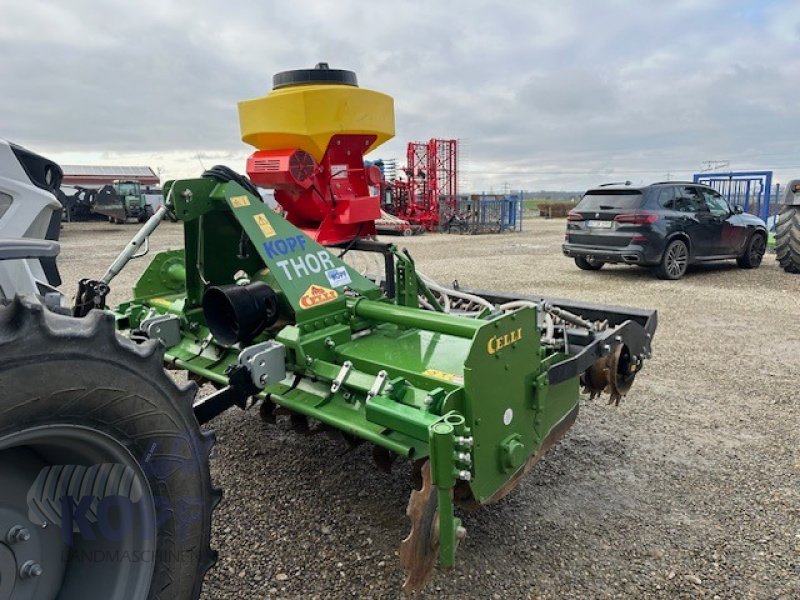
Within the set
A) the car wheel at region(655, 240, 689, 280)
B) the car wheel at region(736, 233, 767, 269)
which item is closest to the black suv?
the car wheel at region(655, 240, 689, 280)

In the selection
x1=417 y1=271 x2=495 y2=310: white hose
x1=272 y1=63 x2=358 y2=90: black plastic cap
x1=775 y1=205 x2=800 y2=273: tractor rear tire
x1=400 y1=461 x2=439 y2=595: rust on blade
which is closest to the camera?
x1=400 y1=461 x2=439 y2=595: rust on blade

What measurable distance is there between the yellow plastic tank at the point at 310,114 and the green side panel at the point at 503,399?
1.89 m

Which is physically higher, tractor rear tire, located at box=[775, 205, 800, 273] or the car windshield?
the car windshield

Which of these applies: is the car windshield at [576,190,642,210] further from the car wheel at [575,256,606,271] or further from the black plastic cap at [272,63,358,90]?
the black plastic cap at [272,63,358,90]

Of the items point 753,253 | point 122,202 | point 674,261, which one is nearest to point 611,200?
point 674,261

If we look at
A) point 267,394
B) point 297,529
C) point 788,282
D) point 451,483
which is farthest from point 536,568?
point 788,282

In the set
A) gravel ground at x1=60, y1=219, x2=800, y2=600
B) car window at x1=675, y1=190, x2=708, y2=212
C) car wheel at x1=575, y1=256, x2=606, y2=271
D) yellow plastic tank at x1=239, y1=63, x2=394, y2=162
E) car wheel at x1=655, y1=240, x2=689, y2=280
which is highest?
yellow plastic tank at x1=239, y1=63, x2=394, y2=162

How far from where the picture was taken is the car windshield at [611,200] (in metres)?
9.54

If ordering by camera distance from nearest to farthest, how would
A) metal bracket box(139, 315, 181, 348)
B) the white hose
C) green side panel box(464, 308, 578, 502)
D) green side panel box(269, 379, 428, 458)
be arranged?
green side panel box(464, 308, 578, 502) < green side panel box(269, 379, 428, 458) < metal bracket box(139, 315, 181, 348) < the white hose

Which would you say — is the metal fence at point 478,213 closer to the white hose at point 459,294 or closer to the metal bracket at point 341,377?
the white hose at point 459,294

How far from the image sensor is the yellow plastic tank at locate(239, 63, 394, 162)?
11.7 ft

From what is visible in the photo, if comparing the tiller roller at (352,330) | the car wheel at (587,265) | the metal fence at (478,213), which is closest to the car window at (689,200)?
the car wheel at (587,265)

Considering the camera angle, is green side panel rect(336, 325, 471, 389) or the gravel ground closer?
the gravel ground

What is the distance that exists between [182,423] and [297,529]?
1.25 meters
